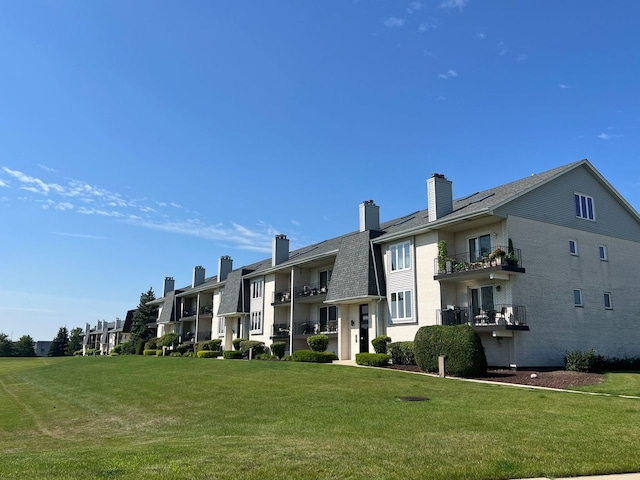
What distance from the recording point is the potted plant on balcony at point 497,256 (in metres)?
24.6

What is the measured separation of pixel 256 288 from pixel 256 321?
2947mm

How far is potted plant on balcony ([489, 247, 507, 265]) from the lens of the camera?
24.6 metres

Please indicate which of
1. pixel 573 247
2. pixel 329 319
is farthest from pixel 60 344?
pixel 573 247

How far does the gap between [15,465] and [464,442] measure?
7.33 metres

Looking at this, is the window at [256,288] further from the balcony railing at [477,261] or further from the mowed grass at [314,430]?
the mowed grass at [314,430]

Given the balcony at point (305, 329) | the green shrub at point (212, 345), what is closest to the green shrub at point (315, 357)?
the balcony at point (305, 329)

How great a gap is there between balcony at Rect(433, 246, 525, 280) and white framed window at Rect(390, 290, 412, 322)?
278cm

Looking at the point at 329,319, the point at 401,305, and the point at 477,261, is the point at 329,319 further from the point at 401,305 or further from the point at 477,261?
the point at 477,261

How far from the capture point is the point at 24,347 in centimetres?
10031

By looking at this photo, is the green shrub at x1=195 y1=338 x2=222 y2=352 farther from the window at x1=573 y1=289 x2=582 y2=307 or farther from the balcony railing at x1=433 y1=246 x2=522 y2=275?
the window at x1=573 y1=289 x2=582 y2=307

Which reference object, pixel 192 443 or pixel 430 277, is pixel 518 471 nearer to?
pixel 192 443

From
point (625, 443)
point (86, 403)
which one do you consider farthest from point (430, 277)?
point (625, 443)

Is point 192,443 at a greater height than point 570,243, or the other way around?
point 570,243

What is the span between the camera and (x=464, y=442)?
9234mm
